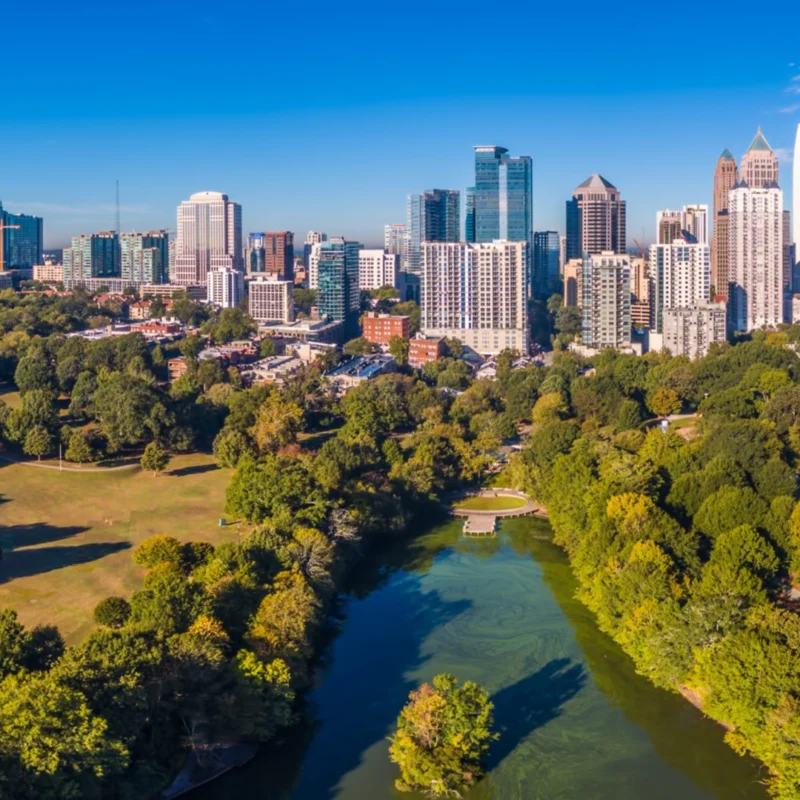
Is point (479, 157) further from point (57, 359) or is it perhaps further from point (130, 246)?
point (57, 359)

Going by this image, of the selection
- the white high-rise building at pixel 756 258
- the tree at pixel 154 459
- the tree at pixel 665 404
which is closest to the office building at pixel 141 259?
the white high-rise building at pixel 756 258

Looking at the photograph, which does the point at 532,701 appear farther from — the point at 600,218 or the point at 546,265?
the point at 546,265

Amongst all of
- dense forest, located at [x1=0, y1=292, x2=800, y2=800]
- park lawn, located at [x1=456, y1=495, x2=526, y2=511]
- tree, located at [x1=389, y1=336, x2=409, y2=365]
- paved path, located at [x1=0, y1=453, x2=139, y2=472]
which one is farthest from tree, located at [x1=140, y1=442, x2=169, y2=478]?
tree, located at [x1=389, y1=336, x2=409, y2=365]

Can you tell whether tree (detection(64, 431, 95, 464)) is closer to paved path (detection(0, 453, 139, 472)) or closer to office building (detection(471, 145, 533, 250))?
paved path (detection(0, 453, 139, 472))

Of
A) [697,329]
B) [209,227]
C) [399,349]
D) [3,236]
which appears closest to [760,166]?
[697,329]

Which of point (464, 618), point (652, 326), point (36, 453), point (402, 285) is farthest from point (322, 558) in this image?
point (402, 285)
